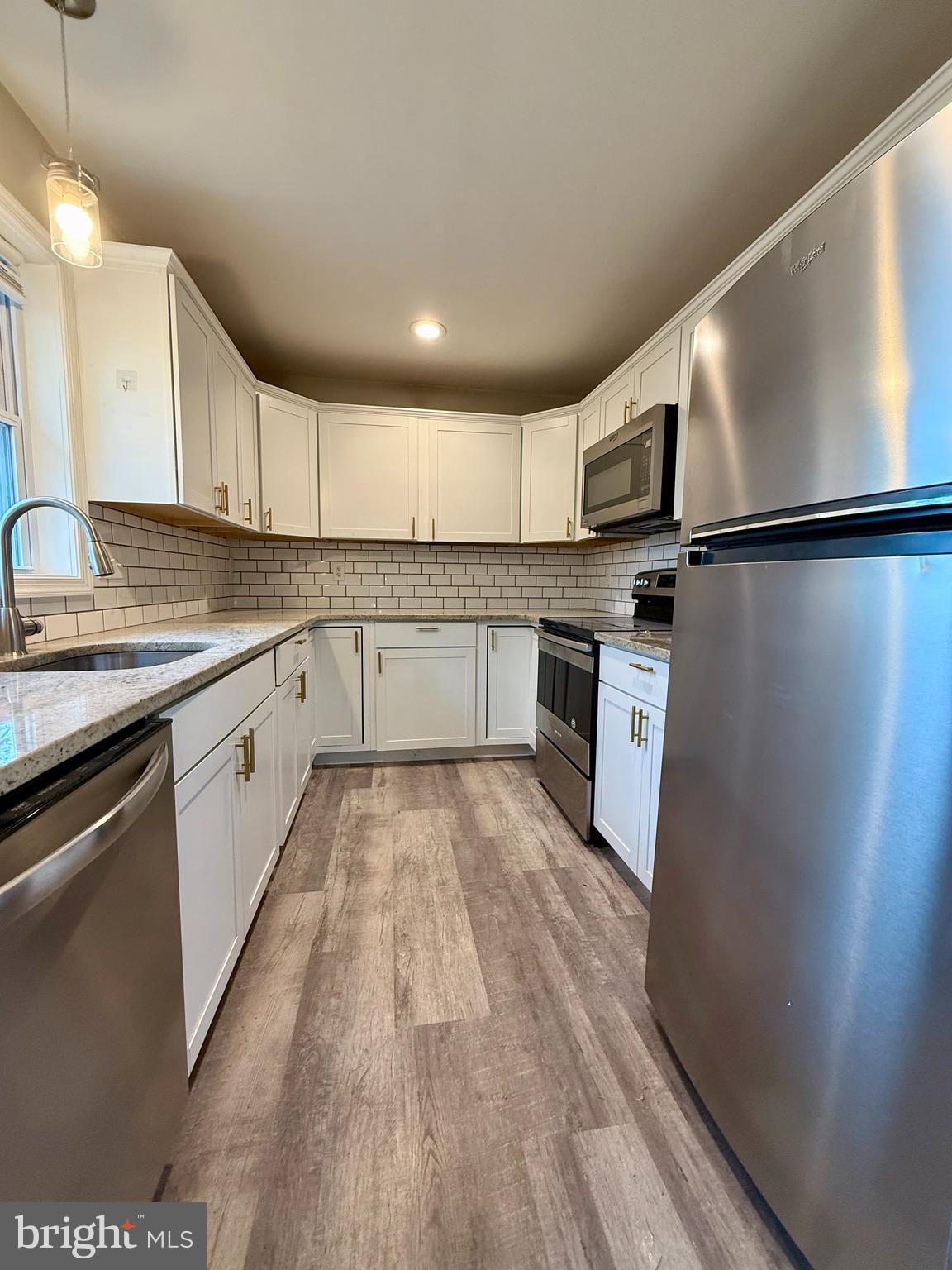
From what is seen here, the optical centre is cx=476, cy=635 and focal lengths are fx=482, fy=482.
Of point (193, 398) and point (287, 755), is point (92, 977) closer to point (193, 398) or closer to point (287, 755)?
point (287, 755)

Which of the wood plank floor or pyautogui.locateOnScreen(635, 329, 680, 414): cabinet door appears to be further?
pyautogui.locateOnScreen(635, 329, 680, 414): cabinet door

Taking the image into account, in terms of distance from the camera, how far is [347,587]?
3357mm

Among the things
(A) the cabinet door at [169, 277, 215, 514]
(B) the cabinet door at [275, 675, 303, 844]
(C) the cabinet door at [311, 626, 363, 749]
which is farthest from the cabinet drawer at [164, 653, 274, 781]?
(C) the cabinet door at [311, 626, 363, 749]

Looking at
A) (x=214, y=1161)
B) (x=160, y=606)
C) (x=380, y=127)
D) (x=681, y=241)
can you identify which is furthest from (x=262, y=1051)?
(x=681, y=241)

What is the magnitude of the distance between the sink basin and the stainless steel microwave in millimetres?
1795

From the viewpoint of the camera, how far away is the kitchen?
643mm

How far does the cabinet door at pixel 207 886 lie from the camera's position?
998 millimetres

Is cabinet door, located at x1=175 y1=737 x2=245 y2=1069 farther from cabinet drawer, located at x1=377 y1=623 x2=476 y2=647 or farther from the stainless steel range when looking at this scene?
cabinet drawer, located at x1=377 y1=623 x2=476 y2=647

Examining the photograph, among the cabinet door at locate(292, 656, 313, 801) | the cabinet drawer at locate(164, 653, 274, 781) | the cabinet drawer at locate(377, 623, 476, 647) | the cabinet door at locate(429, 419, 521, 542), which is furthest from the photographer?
the cabinet door at locate(429, 419, 521, 542)

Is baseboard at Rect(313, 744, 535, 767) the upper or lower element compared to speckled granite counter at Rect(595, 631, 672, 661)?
lower

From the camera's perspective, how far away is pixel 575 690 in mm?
2260

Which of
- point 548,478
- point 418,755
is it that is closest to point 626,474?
point 548,478

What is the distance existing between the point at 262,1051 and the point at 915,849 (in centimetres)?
142

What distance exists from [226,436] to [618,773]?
7.56 ft
